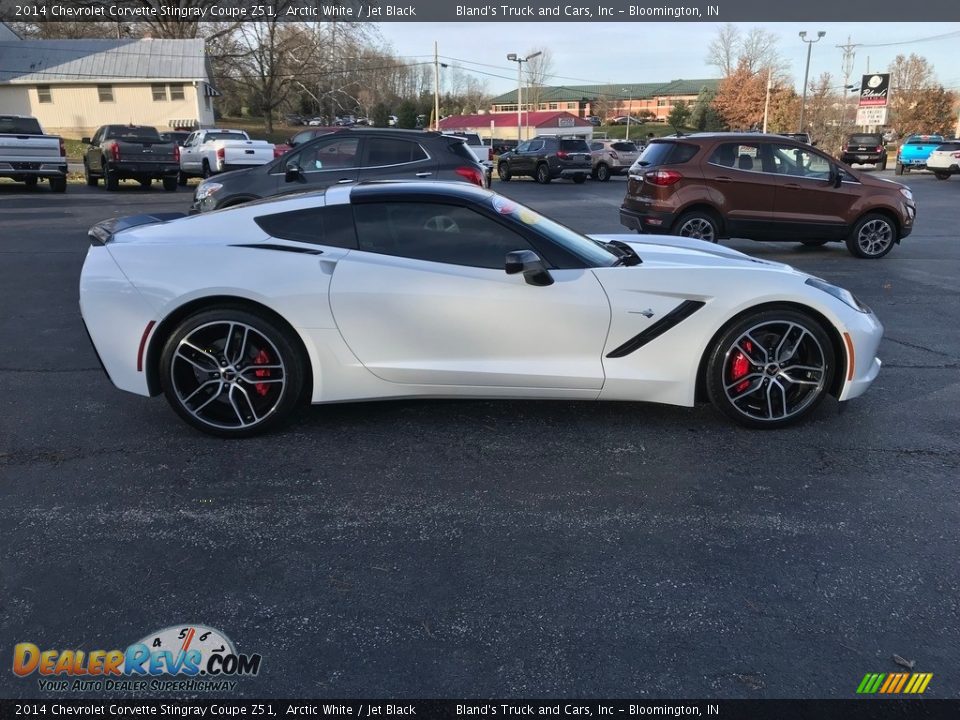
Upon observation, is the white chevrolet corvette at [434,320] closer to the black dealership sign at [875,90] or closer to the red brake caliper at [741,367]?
the red brake caliper at [741,367]

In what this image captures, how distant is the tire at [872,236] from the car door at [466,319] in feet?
27.6

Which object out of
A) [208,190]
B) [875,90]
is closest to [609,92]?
[875,90]

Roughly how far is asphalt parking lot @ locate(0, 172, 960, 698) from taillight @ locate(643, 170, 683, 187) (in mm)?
6116

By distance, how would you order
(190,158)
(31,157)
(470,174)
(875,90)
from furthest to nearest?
1. (875,90)
2. (190,158)
3. (31,157)
4. (470,174)

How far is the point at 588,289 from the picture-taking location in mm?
4152

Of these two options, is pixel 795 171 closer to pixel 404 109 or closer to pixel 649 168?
pixel 649 168

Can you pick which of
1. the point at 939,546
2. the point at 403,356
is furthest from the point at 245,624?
the point at 939,546

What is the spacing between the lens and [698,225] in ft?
35.8

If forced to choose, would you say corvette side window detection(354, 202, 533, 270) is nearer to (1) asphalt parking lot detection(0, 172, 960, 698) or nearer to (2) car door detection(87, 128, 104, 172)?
(1) asphalt parking lot detection(0, 172, 960, 698)

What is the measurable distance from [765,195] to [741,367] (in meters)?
7.35

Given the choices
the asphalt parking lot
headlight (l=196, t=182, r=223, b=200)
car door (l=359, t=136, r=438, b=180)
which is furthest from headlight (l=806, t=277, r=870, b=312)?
headlight (l=196, t=182, r=223, b=200)

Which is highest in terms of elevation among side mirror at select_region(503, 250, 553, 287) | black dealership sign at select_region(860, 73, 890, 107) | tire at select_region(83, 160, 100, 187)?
black dealership sign at select_region(860, 73, 890, 107)

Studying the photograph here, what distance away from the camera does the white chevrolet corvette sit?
4.12m

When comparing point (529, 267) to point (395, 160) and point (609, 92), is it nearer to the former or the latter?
point (395, 160)
